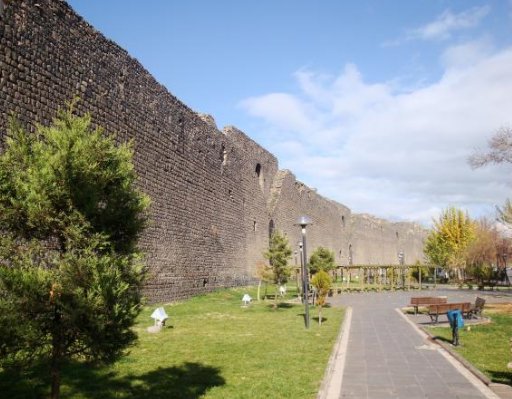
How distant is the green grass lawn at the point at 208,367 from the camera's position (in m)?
6.36

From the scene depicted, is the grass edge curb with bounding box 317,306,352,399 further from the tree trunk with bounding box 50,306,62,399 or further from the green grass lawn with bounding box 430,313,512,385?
the tree trunk with bounding box 50,306,62,399

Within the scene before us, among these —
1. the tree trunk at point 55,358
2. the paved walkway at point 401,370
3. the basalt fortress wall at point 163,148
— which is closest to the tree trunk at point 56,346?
the tree trunk at point 55,358

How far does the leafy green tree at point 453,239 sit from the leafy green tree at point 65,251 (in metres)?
43.5

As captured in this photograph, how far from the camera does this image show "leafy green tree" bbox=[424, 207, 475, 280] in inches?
1750

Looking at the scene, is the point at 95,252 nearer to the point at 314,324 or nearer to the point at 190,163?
the point at 314,324

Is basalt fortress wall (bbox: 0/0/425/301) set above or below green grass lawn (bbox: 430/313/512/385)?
above

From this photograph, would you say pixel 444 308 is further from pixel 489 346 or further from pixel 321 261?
pixel 321 261

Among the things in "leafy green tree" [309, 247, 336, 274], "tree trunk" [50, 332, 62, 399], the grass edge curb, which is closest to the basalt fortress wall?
"tree trunk" [50, 332, 62, 399]

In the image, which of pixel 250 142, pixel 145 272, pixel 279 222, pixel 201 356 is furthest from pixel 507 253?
pixel 145 272

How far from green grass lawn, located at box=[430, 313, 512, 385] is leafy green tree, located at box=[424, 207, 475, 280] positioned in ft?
106

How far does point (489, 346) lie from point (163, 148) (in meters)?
12.9

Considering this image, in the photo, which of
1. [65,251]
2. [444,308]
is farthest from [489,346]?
[65,251]

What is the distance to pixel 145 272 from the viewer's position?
5.13 metres

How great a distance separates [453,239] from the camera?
151ft
